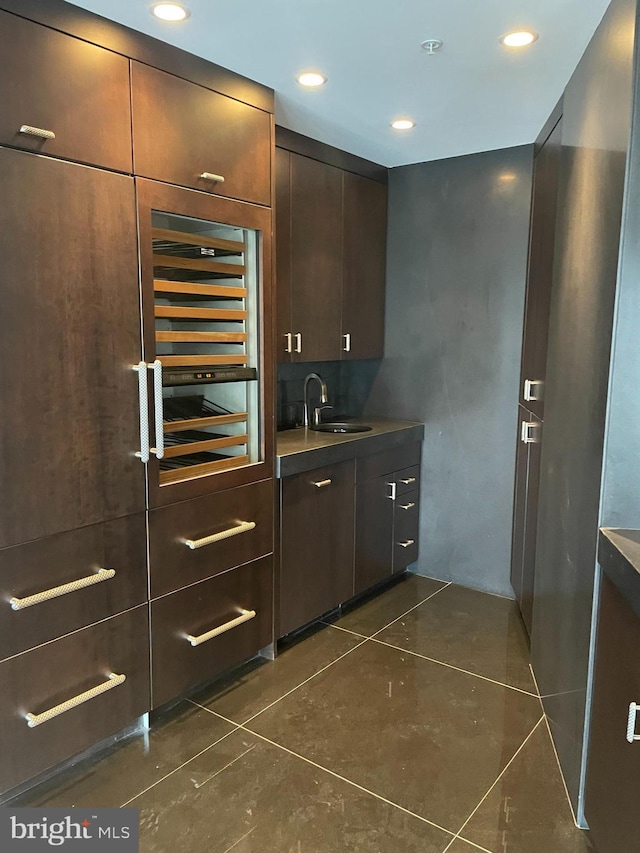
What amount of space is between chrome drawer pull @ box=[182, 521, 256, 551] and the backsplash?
3.58 feet

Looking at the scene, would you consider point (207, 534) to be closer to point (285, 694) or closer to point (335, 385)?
point (285, 694)

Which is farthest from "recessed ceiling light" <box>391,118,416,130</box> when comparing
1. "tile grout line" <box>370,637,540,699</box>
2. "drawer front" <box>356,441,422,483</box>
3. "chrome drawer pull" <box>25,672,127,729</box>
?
"chrome drawer pull" <box>25,672,127,729</box>

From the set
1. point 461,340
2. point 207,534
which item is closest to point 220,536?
point 207,534

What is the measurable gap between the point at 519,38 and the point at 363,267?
160cm

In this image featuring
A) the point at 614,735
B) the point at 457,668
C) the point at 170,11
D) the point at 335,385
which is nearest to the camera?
the point at 614,735

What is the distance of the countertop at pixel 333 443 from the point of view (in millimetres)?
2723

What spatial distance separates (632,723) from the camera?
1420mm

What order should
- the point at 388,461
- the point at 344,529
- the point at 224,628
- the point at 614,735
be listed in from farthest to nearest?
the point at 388,461 → the point at 344,529 → the point at 224,628 → the point at 614,735

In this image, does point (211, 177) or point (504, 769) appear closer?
point (504, 769)

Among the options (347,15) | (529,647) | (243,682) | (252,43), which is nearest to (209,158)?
(252,43)

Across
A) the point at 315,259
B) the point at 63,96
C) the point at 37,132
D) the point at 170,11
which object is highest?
the point at 170,11

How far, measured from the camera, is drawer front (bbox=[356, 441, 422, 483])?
319 centimetres

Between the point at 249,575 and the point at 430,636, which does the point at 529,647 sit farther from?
the point at 249,575

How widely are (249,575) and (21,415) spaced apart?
1181 millimetres
